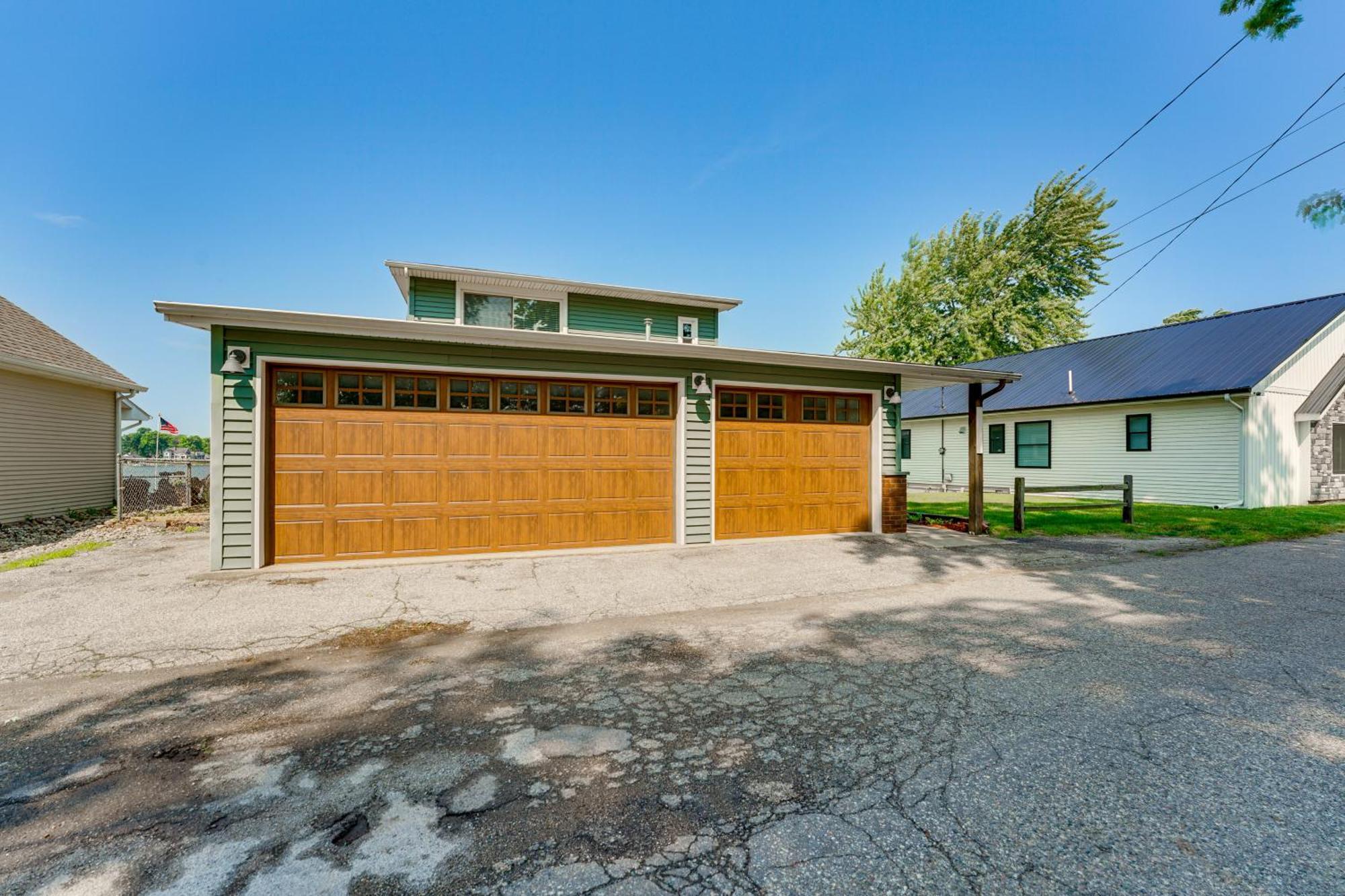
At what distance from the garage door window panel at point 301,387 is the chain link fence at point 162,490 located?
26.1 feet

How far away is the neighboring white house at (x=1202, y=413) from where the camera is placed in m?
12.9

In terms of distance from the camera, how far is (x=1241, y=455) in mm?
12703

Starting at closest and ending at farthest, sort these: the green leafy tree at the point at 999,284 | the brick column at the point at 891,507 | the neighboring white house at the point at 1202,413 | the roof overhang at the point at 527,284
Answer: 1. the brick column at the point at 891,507
2. the roof overhang at the point at 527,284
3. the neighboring white house at the point at 1202,413
4. the green leafy tree at the point at 999,284

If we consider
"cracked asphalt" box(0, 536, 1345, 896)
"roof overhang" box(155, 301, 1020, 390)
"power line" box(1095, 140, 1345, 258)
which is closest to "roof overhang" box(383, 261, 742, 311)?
"roof overhang" box(155, 301, 1020, 390)

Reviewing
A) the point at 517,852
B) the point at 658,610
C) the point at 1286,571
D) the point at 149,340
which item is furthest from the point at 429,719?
the point at 149,340

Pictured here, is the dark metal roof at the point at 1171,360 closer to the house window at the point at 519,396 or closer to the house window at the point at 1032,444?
the house window at the point at 1032,444

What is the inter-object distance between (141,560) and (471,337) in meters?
5.37

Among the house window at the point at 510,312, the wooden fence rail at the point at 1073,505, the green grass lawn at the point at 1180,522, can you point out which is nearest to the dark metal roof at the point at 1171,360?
the green grass lawn at the point at 1180,522

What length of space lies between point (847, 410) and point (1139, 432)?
1124 cm

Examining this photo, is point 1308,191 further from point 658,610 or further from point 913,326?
point 913,326

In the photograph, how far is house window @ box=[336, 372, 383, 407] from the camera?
681cm

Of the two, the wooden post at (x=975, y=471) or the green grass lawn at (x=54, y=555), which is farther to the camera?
the wooden post at (x=975, y=471)

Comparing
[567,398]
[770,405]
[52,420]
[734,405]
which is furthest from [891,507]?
[52,420]

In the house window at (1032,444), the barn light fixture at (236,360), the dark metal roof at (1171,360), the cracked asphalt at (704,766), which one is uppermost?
the dark metal roof at (1171,360)
